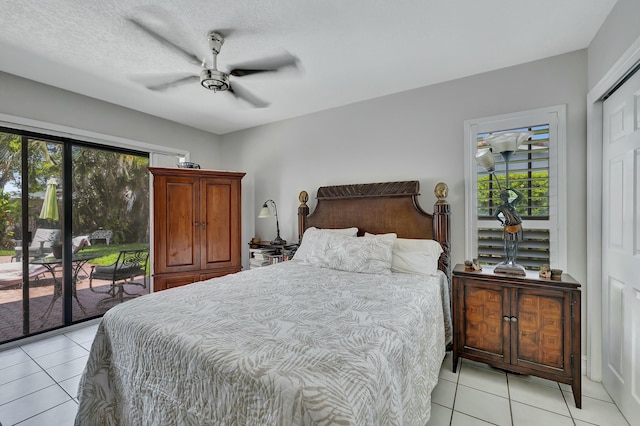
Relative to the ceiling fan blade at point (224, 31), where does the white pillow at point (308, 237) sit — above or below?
below

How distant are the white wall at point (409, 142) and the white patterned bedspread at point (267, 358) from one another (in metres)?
1.41

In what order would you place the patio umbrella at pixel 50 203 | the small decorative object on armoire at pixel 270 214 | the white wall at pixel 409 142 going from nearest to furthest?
the white wall at pixel 409 142
the patio umbrella at pixel 50 203
the small decorative object on armoire at pixel 270 214

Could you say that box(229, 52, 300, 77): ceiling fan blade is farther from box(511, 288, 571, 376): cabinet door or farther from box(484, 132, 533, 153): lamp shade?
box(511, 288, 571, 376): cabinet door

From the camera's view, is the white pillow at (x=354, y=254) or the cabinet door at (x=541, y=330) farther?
the white pillow at (x=354, y=254)

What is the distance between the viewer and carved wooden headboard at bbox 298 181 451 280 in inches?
107

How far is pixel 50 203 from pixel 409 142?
3985 millimetres

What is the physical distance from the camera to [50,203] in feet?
10.1

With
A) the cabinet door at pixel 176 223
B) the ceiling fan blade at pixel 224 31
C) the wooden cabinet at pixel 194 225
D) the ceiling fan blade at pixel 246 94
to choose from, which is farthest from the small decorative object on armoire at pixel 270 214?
the ceiling fan blade at pixel 224 31

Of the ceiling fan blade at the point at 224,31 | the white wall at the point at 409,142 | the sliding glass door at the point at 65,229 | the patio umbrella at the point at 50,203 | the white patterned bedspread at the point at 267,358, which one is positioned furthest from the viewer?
the patio umbrella at the point at 50,203

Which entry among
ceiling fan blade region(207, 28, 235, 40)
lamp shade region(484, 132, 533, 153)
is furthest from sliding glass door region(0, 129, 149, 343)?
lamp shade region(484, 132, 533, 153)

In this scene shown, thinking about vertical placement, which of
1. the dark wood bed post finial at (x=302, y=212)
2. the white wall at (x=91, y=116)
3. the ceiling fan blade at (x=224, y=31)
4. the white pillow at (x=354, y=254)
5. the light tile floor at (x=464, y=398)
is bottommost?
the light tile floor at (x=464, y=398)

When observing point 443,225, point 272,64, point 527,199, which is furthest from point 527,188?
point 272,64

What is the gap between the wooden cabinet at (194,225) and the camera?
342 centimetres

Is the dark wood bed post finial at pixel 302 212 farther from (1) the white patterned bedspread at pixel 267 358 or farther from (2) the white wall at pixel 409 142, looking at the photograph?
(1) the white patterned bedspread at pixel 267 358
